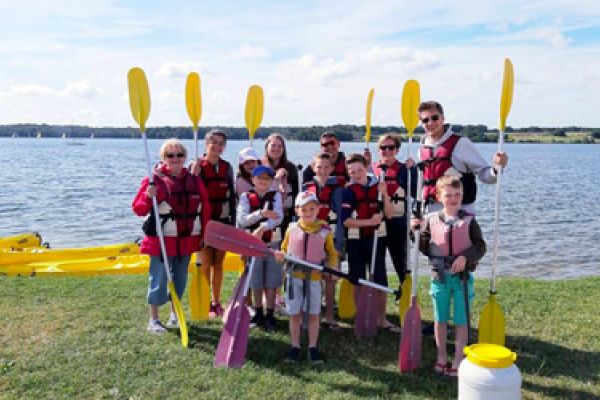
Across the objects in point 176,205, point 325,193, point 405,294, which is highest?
point 325,193

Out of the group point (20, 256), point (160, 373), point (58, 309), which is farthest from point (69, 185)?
point (160, 373)

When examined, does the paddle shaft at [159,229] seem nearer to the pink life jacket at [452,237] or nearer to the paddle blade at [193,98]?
the paddle blade at [193,98]

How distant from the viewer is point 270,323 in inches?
214

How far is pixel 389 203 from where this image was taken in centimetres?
505

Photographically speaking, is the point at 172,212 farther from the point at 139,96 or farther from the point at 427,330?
the point at 427,330

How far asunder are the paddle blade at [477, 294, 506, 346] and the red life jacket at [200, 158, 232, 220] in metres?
2.70

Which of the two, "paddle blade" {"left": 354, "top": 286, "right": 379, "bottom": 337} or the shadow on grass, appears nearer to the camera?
the shadow on grass

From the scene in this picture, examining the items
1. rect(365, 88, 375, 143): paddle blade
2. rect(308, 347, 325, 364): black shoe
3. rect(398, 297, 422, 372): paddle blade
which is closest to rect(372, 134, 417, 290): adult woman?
rect(398, 297, 422, 372): paddle blade

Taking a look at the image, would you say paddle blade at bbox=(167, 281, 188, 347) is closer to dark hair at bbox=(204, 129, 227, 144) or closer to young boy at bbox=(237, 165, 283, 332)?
young boy at bbox=(237, 165, 283, 332)

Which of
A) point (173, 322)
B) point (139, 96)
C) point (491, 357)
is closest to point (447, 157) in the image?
point (491, 357)

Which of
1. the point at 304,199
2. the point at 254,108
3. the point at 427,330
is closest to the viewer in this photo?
the point at 304,199

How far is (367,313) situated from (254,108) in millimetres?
2904

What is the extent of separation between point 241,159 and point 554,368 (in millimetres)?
3413

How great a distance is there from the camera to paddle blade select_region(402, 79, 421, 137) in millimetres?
5543
